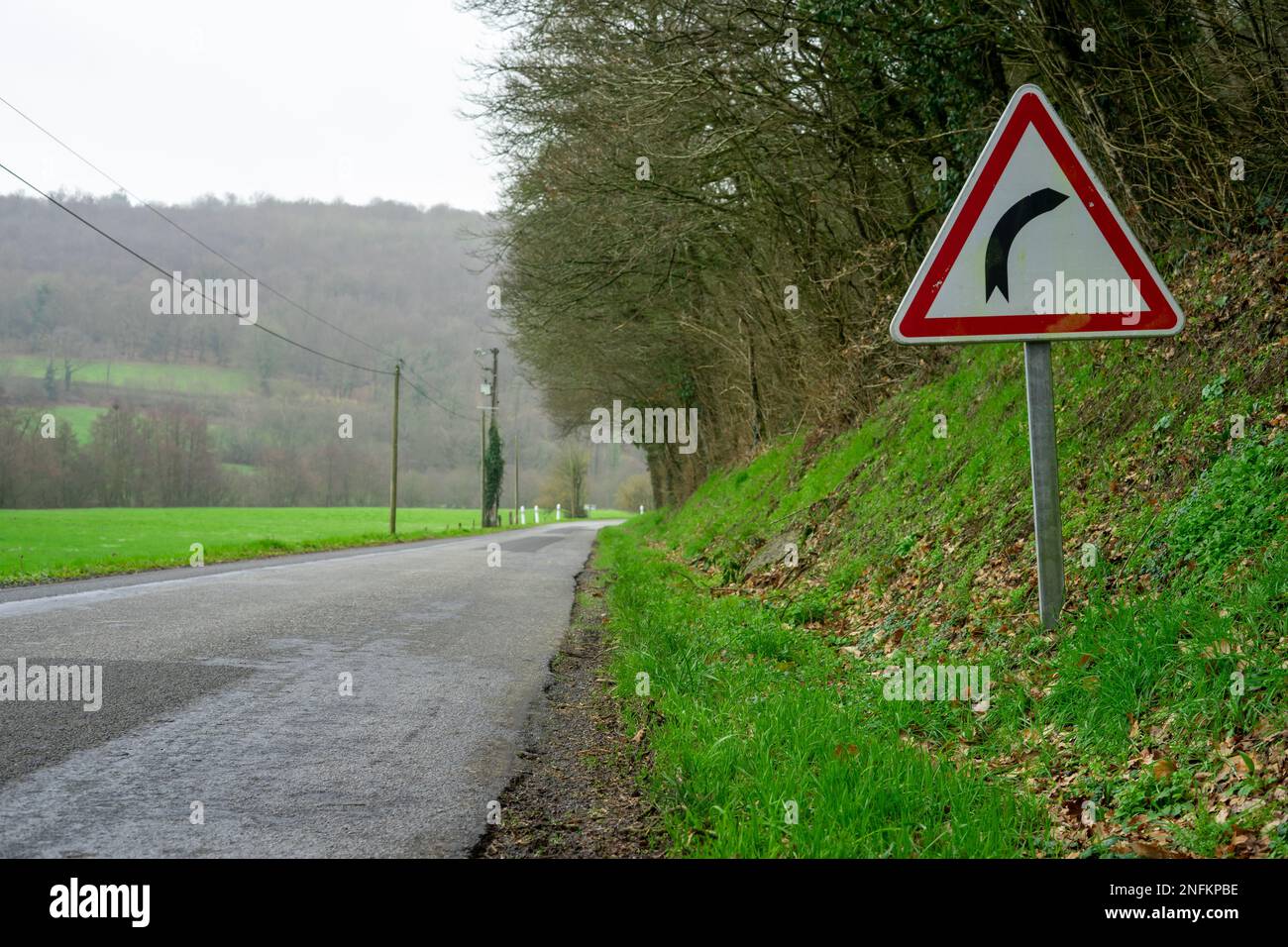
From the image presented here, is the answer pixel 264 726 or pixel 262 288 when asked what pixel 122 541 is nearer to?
pixel 264 726

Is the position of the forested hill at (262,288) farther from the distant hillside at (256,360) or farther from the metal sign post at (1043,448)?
the metal sign post at (1043,448)

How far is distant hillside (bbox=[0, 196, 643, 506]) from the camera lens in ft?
233

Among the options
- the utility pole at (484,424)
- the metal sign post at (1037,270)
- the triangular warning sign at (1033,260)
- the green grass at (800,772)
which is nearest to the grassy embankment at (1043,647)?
the green grass at (800,772)

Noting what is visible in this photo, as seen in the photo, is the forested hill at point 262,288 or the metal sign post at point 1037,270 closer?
the metal sign post at point 1037,270

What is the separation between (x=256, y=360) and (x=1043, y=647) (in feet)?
350

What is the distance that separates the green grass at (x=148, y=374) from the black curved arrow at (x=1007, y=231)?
113 metres

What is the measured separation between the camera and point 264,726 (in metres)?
4.77

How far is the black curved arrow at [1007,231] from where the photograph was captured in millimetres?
4234

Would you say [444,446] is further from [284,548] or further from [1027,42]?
[1027,42]

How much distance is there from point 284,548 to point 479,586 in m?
12.8

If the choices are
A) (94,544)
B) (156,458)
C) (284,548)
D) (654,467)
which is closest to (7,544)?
(94,544)

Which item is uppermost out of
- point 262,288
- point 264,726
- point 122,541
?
point 262,288

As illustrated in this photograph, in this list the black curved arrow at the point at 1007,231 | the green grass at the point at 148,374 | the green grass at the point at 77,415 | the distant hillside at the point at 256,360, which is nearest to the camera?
the black curved arrow at the point at 1007,231

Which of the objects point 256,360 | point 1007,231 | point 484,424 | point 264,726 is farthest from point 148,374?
point 1007,231
